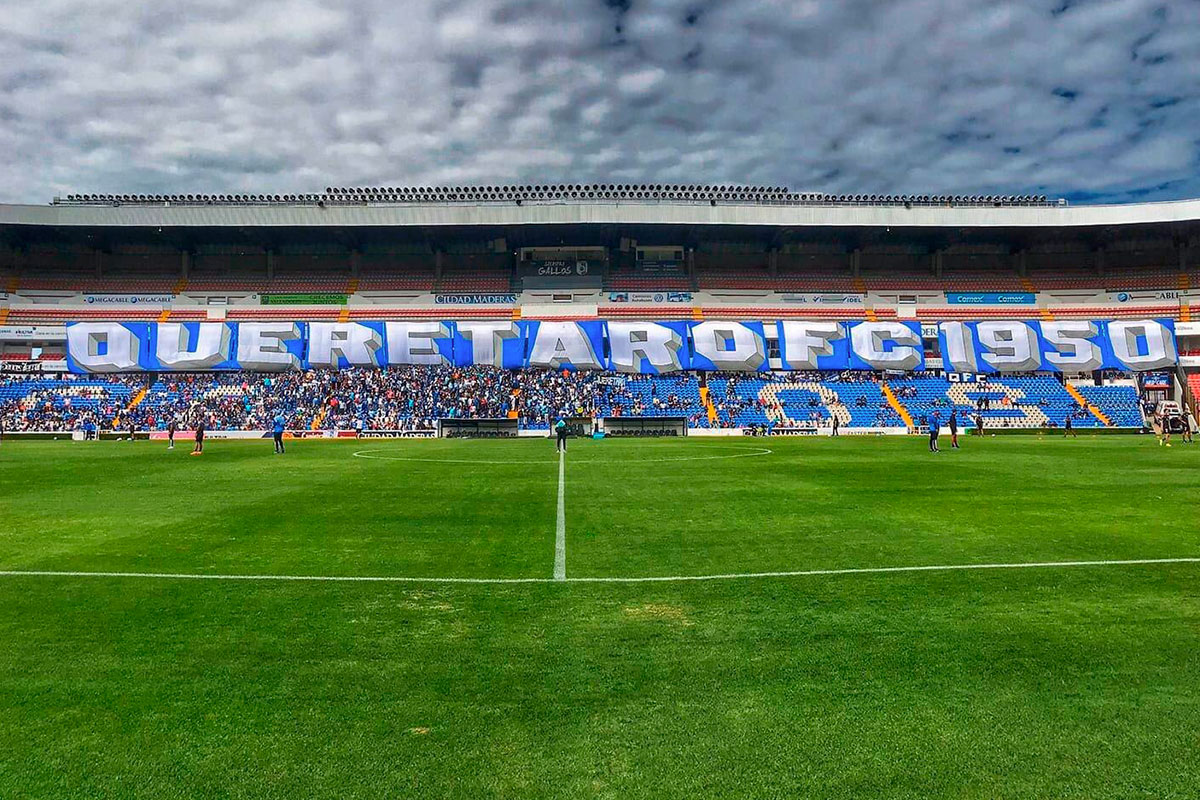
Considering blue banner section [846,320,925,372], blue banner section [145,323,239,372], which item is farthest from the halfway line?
blue banner section [145,323,239,372]

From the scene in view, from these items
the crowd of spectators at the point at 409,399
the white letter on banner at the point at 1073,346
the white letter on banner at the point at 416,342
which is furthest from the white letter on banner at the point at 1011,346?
the white letter on banner at the point at 416,342

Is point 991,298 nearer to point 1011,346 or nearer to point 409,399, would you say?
point 1011,346

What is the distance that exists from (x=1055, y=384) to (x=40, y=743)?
5806 cm

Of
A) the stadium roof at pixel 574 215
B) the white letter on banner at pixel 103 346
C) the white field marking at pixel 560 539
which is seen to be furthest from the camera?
the stadium roof at pixel 574 215

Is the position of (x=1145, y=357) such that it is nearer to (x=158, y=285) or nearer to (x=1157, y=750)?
(x=1157, y=750)

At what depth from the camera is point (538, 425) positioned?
44.4 metres

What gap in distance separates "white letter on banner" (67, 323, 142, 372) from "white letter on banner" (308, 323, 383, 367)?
12.2 meters

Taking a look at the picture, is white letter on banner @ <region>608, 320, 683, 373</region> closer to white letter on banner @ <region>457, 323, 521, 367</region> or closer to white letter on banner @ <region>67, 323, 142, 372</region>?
white letter on banner @ <region>457, 323, 521, 367</region>

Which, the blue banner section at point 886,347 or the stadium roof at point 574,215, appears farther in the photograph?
the stadium roof at point 574,215

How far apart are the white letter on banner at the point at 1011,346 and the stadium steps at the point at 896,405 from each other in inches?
320

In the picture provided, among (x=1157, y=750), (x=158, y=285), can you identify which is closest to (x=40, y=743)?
(x=1157, y=750)

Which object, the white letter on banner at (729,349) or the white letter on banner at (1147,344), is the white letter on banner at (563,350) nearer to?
the white letter on banner at (729,349)

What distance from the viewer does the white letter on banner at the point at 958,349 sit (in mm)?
A: 51406

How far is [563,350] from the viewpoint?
51.5m
